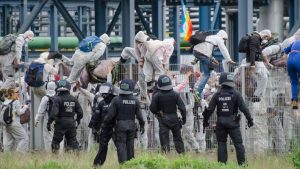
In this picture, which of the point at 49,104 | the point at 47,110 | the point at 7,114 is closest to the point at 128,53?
the point at 49,104

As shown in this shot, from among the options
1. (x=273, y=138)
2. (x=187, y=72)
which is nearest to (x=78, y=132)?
(x=187, y=72)

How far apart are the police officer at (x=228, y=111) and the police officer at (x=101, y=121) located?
1996 millimetres

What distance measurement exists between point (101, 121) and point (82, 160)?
2.98ft

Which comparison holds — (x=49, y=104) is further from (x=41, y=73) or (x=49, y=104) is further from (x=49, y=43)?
(x=49, y=43)

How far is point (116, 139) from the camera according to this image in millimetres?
22141

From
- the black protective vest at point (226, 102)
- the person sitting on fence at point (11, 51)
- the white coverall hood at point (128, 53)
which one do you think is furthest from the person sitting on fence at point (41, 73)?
the black protective vest at point (226, 102)

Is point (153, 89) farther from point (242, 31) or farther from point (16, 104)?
point (242, 31)

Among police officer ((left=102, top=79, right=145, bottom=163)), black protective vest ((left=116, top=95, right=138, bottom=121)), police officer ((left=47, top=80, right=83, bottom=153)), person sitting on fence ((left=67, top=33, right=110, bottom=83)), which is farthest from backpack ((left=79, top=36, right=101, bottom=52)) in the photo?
black protective vest ((left=116, top=95, right=138, bottom=121))

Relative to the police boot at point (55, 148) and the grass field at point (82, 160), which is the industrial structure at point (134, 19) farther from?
the grass field at point (82, 160)

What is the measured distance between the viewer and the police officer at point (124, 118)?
21828 mm

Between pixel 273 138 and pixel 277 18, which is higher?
pixel 277 18

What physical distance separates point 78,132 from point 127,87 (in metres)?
6.54

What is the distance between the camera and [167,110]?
23719mm

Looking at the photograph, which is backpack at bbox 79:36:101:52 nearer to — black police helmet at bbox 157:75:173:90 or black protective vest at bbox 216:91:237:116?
Answer: black police helmet at bbox 157:75:173:90
